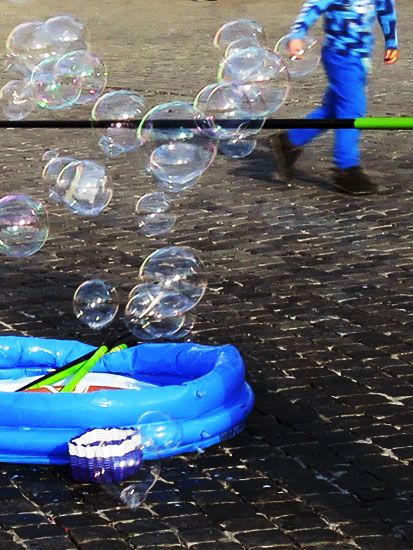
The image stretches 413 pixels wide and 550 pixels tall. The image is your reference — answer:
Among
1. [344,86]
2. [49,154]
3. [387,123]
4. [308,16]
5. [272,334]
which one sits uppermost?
[387,123]

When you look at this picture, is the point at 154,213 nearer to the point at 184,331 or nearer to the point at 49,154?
the point at 184,331

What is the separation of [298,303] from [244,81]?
3.14ft

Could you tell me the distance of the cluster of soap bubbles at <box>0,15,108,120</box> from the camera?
565 centimetres

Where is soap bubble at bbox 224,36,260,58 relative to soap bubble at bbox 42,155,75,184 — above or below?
above

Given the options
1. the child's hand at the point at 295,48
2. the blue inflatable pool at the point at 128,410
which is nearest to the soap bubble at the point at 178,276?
the blue inflatable pool at the point at 128,410

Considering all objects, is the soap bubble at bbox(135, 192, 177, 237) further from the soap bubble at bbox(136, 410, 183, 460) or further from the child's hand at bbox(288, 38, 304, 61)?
the soap bubble at bbox(136, 410, 183, 460)

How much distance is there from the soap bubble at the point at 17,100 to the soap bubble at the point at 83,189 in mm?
530

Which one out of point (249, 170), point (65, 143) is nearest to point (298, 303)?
point (249, 170)

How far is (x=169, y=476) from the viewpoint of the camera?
395 cm

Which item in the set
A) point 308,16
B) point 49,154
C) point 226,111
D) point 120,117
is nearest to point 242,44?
point 226,111

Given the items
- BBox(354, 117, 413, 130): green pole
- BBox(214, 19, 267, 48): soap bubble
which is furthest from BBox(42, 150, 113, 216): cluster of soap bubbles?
BBox(354, 117, 413, 130): green pole

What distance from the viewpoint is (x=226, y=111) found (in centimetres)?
541

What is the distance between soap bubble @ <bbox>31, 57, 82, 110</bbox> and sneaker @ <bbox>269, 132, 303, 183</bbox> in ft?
7.75

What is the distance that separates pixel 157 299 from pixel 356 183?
10.1ft
